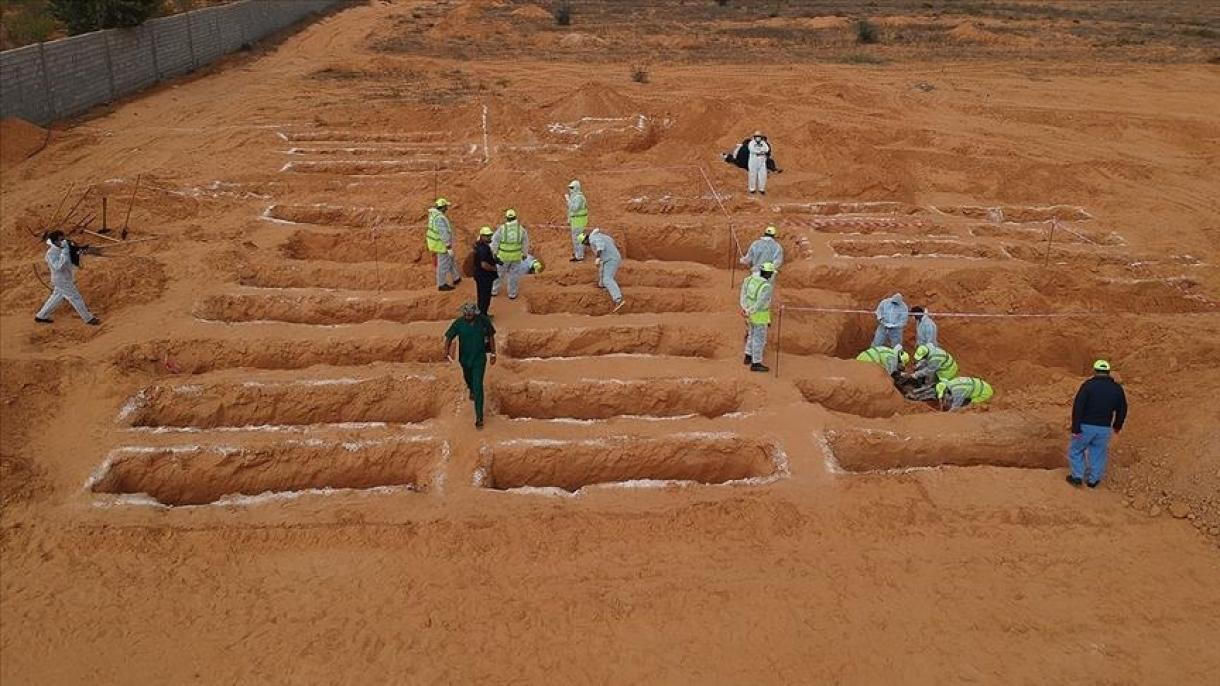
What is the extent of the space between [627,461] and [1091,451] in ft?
15.6

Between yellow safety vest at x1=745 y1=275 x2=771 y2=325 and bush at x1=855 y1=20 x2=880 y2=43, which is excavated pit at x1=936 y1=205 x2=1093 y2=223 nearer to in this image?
yellow safety vest at x1=745 y1=275 x2=771 y2=325

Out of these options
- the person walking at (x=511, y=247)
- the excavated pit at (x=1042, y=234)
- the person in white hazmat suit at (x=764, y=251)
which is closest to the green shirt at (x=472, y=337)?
the person walking at (x=511, y=247)

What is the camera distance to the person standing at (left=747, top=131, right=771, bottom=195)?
15.8 metres

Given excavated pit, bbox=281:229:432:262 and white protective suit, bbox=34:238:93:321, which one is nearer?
white protective suit, bbox=34:238:93:321

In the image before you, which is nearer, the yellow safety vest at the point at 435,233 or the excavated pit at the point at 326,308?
the yellow safety vest at the point at 435,233

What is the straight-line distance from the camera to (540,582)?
6.87 m

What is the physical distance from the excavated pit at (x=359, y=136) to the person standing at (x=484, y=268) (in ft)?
34.0

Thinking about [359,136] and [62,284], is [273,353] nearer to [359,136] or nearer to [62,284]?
[62,284]

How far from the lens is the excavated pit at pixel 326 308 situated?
37.4ft

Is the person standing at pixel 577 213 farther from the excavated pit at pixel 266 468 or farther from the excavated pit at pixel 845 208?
the excavated pit at pixel 266 468

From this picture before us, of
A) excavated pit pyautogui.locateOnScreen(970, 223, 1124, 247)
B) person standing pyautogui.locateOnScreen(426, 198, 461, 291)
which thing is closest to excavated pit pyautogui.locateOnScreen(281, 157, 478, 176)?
person standing pyautogui.locateOnScreen(426, 198, 461, 291)

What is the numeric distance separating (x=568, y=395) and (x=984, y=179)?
40.7 feet

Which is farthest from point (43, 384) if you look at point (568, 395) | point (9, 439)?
point (568, 395)

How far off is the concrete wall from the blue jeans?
71.1 ft
